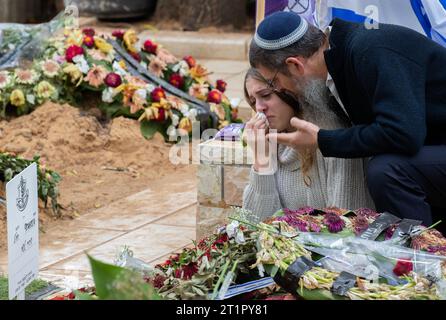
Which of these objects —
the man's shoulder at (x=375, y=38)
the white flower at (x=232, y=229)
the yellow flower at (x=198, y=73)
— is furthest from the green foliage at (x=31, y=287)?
the yellow flower at (x=198, y=73)

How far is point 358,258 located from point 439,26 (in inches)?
62.1

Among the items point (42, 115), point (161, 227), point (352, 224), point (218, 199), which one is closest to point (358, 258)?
point (352, 224)

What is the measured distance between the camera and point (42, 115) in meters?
6.16

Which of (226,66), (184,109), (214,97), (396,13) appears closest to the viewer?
(396,13)

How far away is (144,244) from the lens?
465cm

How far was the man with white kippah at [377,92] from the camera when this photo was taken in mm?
3518

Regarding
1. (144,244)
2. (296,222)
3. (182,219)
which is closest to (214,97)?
(182,219)

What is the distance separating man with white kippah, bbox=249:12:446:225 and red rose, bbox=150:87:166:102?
2650 millimetres

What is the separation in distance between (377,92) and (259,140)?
1.66 feet

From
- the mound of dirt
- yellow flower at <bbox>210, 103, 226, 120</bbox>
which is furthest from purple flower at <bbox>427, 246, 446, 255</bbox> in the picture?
yellow flower at <bbox>210, 103, 226, 120</bbox>

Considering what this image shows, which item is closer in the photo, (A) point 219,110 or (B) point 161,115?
(B) point 161,115

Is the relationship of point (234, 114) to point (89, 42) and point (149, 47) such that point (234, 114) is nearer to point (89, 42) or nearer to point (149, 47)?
point (149, 47)

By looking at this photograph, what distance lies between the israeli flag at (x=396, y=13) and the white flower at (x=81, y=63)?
2.25 metres
